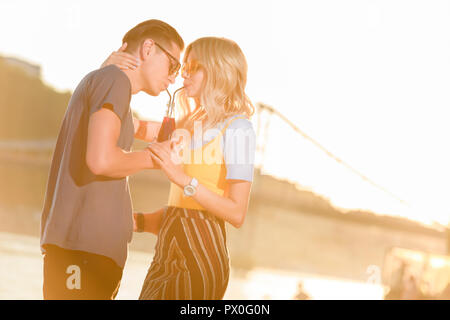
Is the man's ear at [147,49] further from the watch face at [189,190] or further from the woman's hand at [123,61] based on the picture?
the watch face at [189,190]

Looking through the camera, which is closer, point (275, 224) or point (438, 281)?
point (438, 281)

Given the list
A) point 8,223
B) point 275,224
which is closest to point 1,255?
point 8,223

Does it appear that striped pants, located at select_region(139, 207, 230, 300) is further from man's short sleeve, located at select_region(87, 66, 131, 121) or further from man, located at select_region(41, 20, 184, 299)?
man's short sleeve, located at select_region(87, 66, 131, 121)

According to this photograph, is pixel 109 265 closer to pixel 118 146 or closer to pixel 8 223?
pixel 118 146

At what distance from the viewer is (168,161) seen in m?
1.91

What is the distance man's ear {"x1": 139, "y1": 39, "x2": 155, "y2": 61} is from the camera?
2.02 meters

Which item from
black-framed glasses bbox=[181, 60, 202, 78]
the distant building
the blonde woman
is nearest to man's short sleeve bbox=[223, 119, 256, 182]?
the blonde woman

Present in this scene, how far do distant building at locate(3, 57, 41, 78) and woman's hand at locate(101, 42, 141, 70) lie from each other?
201 feet

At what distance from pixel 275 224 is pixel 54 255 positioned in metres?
69.2

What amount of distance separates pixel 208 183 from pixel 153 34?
1.85 feet

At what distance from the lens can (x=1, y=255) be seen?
14969 millimetres

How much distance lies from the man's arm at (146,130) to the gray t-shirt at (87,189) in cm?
41

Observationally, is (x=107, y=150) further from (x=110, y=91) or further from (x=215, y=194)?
(x=215, y=194)

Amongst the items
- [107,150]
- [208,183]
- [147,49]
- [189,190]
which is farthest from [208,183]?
[147,49]
